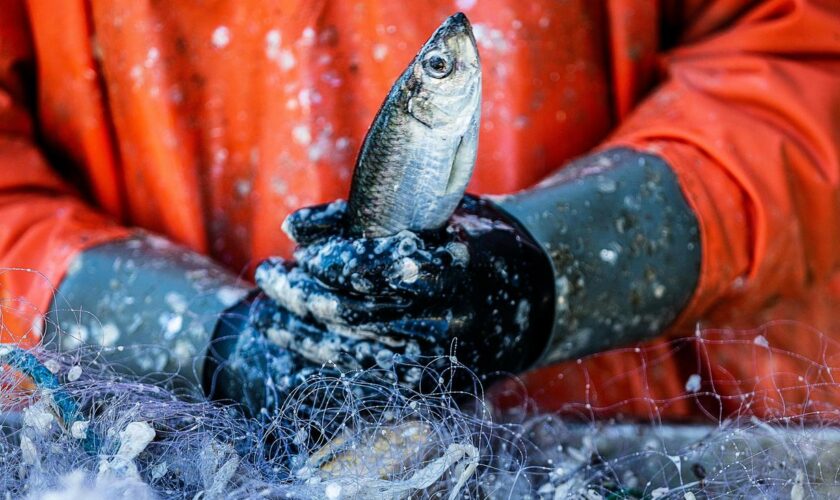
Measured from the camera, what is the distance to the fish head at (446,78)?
0.64m

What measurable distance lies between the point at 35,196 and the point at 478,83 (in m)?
0.81

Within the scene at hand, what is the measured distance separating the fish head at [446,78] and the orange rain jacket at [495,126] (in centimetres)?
46

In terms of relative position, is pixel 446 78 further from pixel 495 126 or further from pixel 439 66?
pixel 495 126

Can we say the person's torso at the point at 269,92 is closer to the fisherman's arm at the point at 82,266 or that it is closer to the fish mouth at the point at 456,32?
the fisherman's arm at the point at 82,266

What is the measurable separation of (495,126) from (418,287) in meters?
0.50

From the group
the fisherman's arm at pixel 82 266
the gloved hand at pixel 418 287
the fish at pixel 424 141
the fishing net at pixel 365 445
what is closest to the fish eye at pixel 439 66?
the fish at pixel 424 141

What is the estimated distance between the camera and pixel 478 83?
655mm

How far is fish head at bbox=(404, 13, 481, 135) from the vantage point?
64cm

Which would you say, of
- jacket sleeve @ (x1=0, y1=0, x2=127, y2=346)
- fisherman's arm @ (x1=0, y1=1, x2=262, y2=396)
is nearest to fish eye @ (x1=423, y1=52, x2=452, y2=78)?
fisherman's arm @ (x1=0, y1=1, x2=262, y2=396)

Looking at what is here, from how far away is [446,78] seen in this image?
640mm

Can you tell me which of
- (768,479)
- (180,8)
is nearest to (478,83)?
(768,479)

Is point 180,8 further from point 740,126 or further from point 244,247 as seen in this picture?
point 740,126

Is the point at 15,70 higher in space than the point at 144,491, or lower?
higher

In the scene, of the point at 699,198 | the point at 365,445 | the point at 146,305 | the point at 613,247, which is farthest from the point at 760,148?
the point at 146,305
